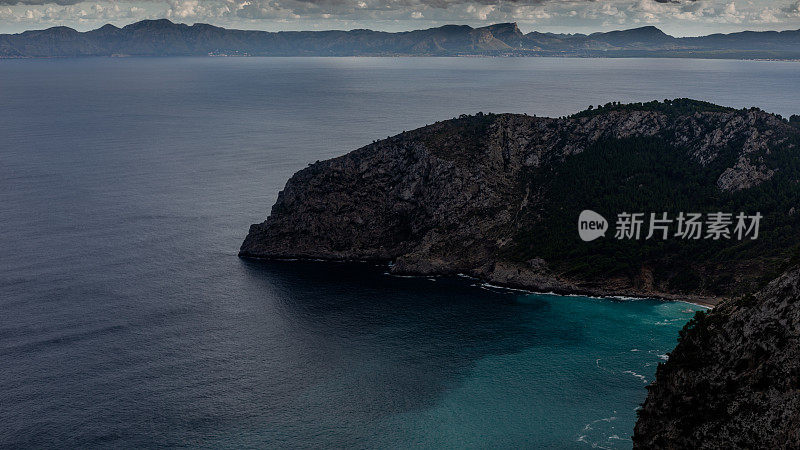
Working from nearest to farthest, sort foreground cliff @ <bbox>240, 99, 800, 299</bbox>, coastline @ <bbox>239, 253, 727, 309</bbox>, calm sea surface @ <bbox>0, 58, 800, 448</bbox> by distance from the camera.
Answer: calm sea surface @ <bbox>0, 58, 800, 448</bbox>, coastline @ <bbox>239, 253, 727, 309</bbox>, foreground cliff @ <bbox>240, 99, 800, 299</bbox>

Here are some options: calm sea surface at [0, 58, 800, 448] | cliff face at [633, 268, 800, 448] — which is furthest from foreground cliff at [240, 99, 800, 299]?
cliff face at [633, 268, 800, 448]

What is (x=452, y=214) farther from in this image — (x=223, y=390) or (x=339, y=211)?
(x=223, y=390)

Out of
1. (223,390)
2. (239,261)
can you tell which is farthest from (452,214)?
(223,390)

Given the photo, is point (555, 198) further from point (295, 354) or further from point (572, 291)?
point (295, 354)

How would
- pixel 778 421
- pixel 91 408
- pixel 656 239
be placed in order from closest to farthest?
pixel 778 421
pixel 91 408
pixel 656 239

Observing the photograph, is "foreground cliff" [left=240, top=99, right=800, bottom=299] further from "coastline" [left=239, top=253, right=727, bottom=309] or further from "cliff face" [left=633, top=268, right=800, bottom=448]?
"cliff face" [left=633, top=268, right=800, bottom=448]

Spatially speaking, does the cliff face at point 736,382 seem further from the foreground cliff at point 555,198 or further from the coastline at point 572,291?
the foreground cliff at point 555,198

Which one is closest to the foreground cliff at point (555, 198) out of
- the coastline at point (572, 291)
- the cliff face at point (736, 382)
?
the coastline at point (572, 291)
